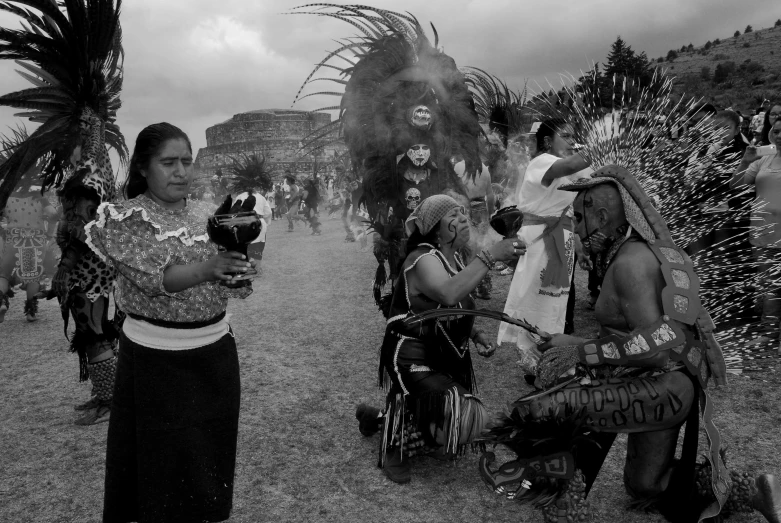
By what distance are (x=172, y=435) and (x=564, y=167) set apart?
3.12 metres

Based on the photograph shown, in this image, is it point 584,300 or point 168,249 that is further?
point 584,300

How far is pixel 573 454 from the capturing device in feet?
7.59

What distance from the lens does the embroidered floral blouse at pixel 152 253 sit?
192 centimetres

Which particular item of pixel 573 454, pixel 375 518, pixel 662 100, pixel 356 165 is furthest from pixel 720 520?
pixel 356 165

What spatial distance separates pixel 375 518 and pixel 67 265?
2669 millimetres

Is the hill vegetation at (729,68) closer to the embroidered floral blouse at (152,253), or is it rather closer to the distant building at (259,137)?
the embroidered floral blouse at (152,253)

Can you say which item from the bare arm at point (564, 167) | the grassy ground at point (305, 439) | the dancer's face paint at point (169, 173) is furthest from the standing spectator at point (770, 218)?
the dancer's face paint at point (169, 173)

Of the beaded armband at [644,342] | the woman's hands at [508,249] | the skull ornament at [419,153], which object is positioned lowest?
the beaded armband at [644,342]

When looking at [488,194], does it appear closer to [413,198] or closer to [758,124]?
[413,198]

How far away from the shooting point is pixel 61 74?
358 centimetres

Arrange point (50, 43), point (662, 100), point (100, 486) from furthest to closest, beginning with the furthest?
point (50, 43) < point (100, 486) < point (662, 100)

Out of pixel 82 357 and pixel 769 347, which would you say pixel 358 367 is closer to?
pixel 82 357

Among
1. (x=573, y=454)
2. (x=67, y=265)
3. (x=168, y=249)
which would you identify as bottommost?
(x=573, y=454)

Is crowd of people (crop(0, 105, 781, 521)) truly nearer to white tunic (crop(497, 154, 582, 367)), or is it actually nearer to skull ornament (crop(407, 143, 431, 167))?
white tunic (crop(497, 154, 582, 367))
